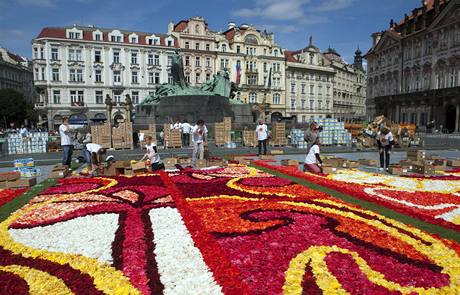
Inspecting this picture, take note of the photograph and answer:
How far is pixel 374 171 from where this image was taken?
42.5ft

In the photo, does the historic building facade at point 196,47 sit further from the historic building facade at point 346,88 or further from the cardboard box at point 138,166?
the cardboard box at point 138,166

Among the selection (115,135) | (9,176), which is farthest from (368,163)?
(115,135)

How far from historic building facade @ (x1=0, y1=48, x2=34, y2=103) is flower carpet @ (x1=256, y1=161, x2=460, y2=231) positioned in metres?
97.5

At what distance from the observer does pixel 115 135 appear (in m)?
22.8

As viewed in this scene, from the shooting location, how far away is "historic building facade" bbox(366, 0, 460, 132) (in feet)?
156

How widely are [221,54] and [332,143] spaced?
53814 millimetres

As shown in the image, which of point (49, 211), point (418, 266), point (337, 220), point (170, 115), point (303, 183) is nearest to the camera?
point (418, 266)

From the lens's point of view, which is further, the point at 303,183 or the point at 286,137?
the point at 286,137

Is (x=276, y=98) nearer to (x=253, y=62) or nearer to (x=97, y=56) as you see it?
(x=253, y=62)

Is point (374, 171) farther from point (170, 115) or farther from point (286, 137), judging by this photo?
point (170, 115)

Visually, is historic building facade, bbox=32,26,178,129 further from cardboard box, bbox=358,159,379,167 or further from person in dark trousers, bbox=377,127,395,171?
person in dark trousers, bbox=377,127,395,171

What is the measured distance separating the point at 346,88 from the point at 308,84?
23.5 meters

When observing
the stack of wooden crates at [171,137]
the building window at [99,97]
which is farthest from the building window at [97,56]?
the stack of wooden crates at [171,137]

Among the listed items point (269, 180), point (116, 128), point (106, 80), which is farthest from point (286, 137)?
point (106, 80)
